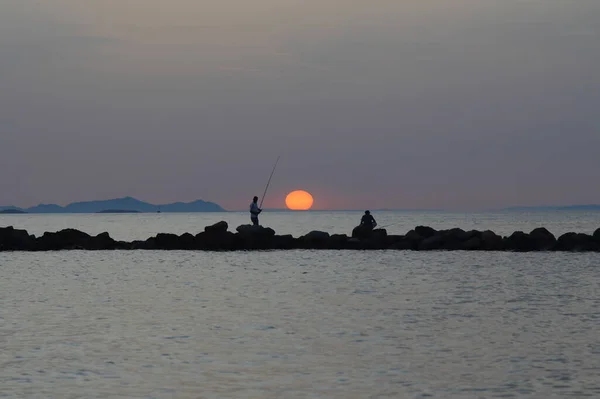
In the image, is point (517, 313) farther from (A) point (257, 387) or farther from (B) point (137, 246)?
Result: (B) point (137, 246)

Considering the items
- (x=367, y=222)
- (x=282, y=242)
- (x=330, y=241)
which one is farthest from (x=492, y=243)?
(x=282, y=242)

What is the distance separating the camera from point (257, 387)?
34.6ft

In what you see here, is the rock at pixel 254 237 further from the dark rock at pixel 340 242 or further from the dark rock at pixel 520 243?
the dark rock at pixel 520 243

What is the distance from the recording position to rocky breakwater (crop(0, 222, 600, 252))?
37969 mm

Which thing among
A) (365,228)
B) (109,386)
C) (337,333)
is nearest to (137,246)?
(365,228)

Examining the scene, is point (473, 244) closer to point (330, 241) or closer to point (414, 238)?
point (414, 238)

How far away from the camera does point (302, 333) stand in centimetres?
1476

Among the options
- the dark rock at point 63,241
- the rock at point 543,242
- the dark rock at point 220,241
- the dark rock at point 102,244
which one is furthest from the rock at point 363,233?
the dark rock at point 63,241

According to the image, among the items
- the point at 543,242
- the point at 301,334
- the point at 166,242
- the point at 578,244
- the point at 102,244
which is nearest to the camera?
the point at 301,334

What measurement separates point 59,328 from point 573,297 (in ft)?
36.4

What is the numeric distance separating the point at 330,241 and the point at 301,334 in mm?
25418

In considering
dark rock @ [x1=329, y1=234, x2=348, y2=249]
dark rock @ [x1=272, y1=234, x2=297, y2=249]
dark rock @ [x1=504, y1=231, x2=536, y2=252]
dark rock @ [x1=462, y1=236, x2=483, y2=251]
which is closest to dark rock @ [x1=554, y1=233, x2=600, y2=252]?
dark rock @ [x1=504, y1=231, x2=536, y2=252]

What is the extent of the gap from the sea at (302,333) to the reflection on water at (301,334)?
3cm

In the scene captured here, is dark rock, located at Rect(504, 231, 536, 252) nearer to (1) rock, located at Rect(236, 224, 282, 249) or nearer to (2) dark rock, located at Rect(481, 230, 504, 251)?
(2) dark rock, located at Rect(481, 230, 504, 251)
